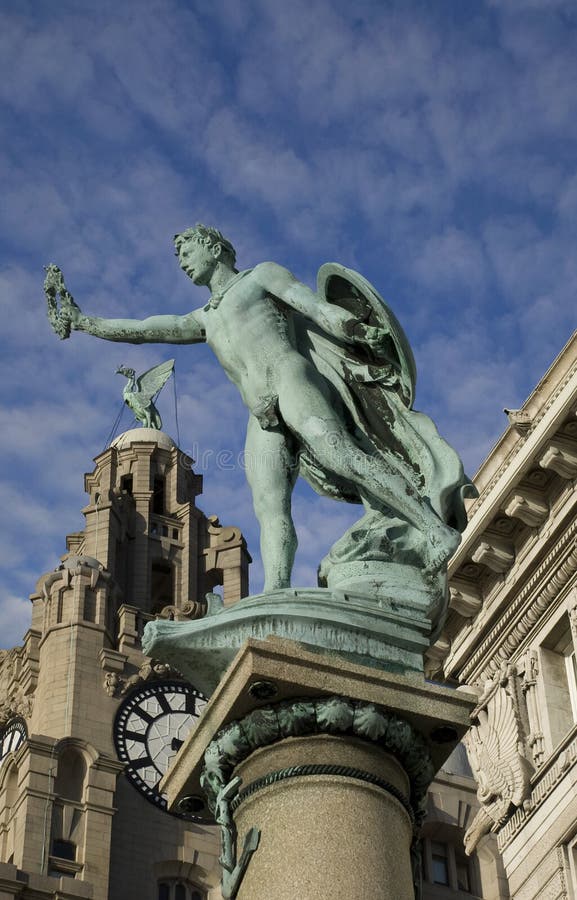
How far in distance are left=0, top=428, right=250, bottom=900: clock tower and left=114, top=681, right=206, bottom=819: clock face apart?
0.17 feet

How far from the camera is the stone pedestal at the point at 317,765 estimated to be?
8805 millimetres

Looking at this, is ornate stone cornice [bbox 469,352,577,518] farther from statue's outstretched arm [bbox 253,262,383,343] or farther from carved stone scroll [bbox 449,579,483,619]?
statue's outstretched arm [bbox 253,262,383,343]

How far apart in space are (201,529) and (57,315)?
69.7m

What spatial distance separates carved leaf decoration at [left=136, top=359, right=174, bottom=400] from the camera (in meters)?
13.8

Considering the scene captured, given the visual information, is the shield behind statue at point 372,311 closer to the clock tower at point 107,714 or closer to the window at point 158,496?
the clock tower at point 107,714

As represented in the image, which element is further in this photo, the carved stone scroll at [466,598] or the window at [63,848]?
the window at [63,848]

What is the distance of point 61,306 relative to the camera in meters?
12.4

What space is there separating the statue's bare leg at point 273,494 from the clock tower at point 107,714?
48.7 m

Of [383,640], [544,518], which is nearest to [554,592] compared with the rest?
[544,518]

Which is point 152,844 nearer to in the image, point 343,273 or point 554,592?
point 554,592

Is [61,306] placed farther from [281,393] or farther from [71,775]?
[71,775]

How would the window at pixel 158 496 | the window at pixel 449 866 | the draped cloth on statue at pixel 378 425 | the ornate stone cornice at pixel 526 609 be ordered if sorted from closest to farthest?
1. the draped cloth on statue at pixel 378 425
2. the ornate stone cornice at pixel 526 609
3. the window at pixel 449 866
4. the window at pixel 158 496

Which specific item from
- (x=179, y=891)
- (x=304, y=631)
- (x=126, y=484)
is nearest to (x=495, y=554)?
(x=304, y=631)

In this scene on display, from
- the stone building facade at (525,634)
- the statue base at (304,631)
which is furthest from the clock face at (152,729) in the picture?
the statue base at (304,631)
